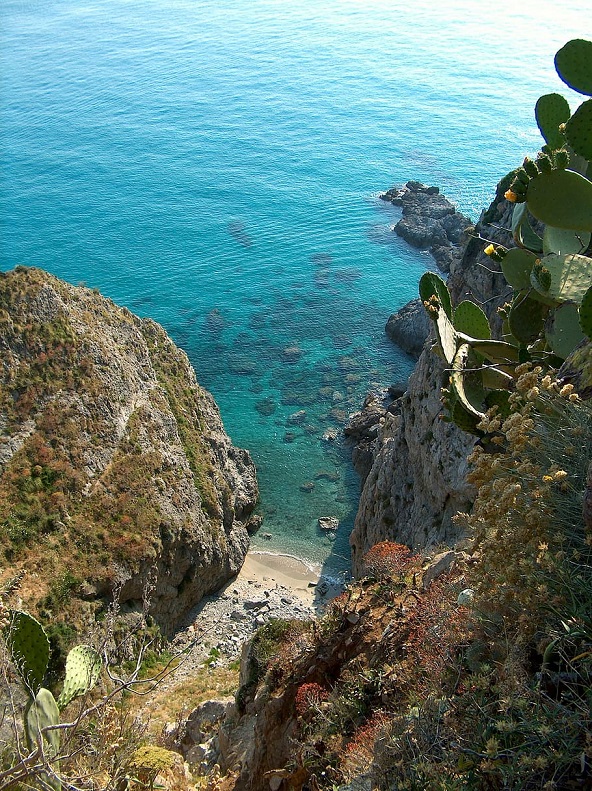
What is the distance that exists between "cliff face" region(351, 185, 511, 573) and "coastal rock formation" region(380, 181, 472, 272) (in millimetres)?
33451

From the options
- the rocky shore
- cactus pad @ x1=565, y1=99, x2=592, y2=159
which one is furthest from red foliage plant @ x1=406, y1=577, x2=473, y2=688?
the rocky shore

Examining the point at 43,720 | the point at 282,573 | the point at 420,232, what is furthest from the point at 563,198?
the point at 420,232

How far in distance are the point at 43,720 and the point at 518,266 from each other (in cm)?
979

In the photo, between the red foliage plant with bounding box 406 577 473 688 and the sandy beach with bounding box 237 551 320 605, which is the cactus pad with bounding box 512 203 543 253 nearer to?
the red foliage plant with bounding box 406 577 473 688

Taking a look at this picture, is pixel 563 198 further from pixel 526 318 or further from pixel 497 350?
pixel 497 350

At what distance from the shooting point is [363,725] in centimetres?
862

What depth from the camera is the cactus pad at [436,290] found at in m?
10.7

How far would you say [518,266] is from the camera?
1058 cm

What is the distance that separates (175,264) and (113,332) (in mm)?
33731

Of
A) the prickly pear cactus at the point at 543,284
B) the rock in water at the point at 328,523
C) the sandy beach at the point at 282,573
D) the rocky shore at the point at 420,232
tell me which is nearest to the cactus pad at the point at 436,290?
the prickly pear cactus at the point at 543,284

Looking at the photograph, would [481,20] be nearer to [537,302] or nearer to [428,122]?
[428,122]

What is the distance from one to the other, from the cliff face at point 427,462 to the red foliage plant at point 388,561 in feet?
22.4

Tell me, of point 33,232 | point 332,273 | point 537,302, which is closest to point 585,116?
point 537,302

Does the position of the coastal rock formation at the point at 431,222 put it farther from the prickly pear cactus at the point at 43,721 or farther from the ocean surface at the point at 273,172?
the prickly pear cactus at the point at 43,721
